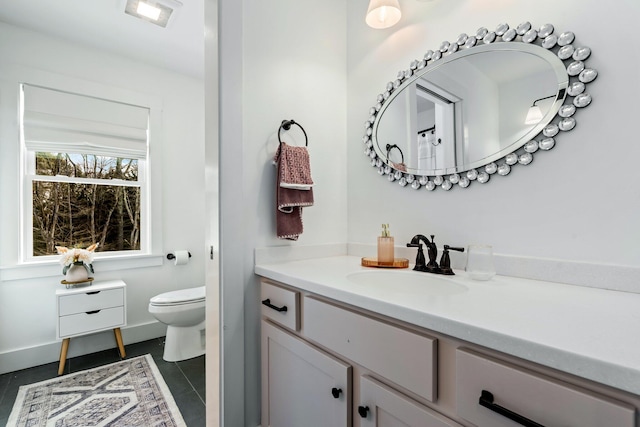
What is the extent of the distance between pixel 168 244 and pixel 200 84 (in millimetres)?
1566

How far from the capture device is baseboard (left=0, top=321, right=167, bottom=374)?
205 centimetres

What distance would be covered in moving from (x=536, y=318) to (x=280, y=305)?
820 millimetres

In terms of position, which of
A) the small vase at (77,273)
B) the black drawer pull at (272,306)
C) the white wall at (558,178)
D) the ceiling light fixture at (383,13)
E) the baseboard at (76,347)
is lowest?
the baseboard at (76,347)

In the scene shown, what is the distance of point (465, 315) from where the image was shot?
65 cm

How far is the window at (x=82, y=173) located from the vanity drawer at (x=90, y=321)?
568mm

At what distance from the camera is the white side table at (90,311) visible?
2051 mm

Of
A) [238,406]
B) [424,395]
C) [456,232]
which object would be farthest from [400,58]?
[238,406]

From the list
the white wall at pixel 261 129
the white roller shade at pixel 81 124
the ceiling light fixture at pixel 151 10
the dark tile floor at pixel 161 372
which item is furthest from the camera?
the white roller shade at pixel 81 124

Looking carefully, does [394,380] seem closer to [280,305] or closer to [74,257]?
[280,305]

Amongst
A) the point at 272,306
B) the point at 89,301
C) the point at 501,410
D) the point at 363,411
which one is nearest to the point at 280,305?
the point at 272,306

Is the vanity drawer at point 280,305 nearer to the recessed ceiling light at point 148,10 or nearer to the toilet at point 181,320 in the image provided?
the toilet at point 181,320

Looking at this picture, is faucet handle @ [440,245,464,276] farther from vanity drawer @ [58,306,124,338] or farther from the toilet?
vanity drawer @ [58,306,124,338]

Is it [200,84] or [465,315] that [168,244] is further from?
[465,315]

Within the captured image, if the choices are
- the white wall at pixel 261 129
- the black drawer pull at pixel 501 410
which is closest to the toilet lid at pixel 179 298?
the white wall at pixel 261 129
